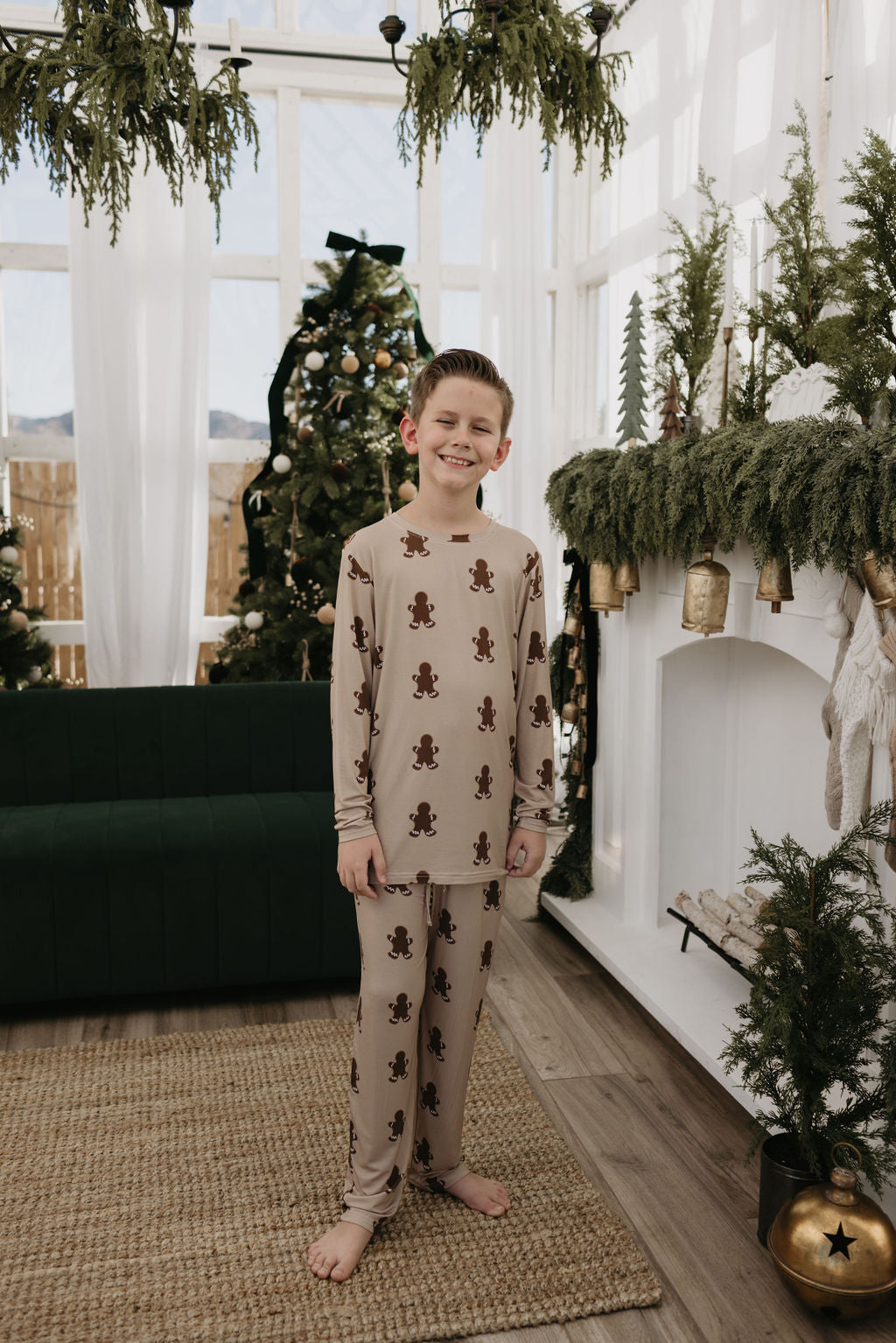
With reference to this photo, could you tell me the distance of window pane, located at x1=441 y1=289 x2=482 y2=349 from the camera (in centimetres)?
511

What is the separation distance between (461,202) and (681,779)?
3.20 metres

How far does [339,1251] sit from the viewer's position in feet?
6.15

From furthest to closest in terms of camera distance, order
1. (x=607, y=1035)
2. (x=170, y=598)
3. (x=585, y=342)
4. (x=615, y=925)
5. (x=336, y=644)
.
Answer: (x=585, y=342) → (x=170, y=598) → (x=615, y=925) → (x=607, y=1035) → (x=336, y=644)

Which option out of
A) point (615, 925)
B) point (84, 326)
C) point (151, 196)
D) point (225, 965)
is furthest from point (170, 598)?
point (615, 925)

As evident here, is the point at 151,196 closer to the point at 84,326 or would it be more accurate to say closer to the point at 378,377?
the point at 84,326

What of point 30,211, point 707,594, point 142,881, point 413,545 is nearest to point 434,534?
point 413,545

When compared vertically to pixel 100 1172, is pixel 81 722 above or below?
above

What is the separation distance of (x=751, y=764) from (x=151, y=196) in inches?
132

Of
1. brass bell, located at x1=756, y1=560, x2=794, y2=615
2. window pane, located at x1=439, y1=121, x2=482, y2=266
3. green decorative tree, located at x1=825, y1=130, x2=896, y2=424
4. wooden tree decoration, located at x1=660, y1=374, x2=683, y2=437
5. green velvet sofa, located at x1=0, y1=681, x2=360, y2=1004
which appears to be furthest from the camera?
Answer: window pane, located at x1=439, y1=121, x2=482, y2=266

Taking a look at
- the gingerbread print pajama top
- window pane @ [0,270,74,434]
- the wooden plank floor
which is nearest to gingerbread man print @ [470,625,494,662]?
the gingerbread print pajama top

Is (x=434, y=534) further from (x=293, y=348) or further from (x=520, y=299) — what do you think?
(x=520, y=299)

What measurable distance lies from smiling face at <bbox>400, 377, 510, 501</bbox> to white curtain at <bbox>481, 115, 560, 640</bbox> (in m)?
3.01

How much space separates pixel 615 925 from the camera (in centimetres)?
321

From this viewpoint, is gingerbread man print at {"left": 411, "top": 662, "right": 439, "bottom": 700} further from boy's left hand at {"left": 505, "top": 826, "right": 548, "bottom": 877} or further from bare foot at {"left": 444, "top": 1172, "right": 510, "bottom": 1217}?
bare foot at {"left": 444, "top": 1172, "right": 510, "bottom": 1217}
